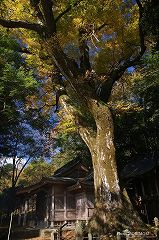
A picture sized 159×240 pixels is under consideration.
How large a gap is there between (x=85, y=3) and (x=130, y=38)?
3714 mm

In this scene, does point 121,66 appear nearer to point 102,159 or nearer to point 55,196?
point 102,159

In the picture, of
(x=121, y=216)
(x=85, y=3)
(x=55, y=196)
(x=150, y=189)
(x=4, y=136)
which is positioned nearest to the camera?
(x=121, y=216)

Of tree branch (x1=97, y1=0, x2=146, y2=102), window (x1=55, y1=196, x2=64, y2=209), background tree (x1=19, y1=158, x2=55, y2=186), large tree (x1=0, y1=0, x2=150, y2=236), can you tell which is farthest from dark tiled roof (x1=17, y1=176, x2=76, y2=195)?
background tree (x1=19, y1=158, x2=55, y2=186)

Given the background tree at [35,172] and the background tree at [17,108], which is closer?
the background tree at [17,108]

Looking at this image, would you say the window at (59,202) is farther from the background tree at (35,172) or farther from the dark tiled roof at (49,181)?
the background tree at (35,172)

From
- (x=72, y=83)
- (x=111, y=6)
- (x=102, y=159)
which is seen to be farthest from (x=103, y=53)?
(x=102, y=159)

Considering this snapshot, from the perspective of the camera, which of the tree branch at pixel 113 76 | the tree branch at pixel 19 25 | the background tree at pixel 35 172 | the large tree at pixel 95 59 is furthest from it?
the background tree at pixel 35 172

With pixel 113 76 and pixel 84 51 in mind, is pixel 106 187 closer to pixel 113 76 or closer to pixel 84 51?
pixel 113 76

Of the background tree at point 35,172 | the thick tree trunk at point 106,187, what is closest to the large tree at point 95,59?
the thick tree trunk at point 106,187

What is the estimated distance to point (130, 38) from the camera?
1571 centimetres

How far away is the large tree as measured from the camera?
1016 centimetres

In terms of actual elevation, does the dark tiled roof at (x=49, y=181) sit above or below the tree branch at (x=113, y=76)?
below

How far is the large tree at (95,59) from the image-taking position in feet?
33.3

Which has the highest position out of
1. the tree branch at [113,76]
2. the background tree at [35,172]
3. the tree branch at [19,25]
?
the background tree at [35,172]
